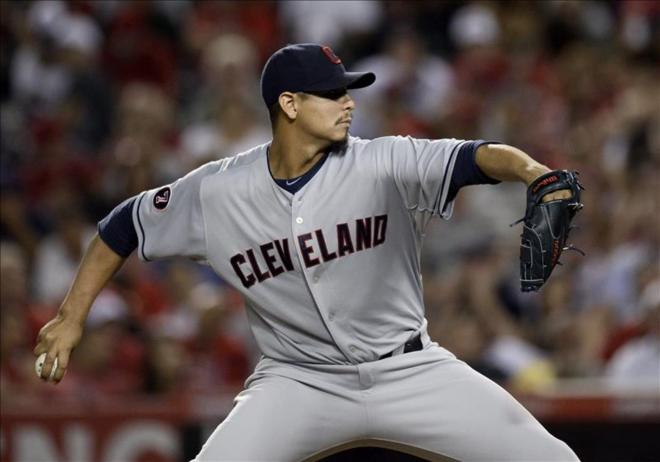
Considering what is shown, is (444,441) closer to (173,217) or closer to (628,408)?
(173,217)

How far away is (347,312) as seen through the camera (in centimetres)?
426

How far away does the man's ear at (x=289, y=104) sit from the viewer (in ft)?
14.1

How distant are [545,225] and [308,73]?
944 mm

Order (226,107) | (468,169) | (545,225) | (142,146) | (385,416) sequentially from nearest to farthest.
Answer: (545,225) < (468,169) < (385,416) < (142,146) < (226,107)

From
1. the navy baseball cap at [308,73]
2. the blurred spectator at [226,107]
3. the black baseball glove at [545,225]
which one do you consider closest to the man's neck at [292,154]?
the navy baseball cap at [308,73]

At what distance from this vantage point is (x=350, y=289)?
4.26 meters

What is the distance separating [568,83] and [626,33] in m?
0.76

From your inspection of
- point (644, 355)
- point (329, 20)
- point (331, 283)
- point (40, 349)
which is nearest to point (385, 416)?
point (331, 283)

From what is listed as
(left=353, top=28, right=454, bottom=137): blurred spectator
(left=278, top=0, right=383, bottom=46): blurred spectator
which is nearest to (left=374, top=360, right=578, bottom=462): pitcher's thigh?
(left=353, top=28, right=454, bottom=137): blurred spectator

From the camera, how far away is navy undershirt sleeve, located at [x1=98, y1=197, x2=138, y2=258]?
453 centimetres

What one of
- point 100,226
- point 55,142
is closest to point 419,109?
point 55,142

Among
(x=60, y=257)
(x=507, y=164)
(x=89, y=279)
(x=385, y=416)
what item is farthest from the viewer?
(x=60, y=257)

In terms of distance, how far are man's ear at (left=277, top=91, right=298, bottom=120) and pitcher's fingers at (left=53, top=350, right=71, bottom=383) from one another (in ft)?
3.41

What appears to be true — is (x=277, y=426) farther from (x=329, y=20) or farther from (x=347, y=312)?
(x=329, y=20)
